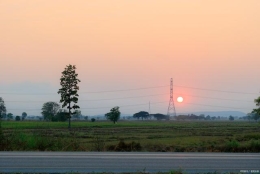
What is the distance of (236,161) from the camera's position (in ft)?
52.1

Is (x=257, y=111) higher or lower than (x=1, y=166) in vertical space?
higher

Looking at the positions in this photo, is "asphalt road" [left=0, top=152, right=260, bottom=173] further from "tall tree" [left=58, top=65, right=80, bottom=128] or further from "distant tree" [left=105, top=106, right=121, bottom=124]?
"distant tree" [left=105, top=106, right=121, bottom=124]

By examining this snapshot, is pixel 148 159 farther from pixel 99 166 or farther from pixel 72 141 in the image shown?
pixel 72 141

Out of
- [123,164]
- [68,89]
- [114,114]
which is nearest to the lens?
[123,164]

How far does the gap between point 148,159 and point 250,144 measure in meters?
9.16

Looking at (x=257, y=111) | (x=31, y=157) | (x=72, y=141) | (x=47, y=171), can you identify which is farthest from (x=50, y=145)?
(x=257, y=111)

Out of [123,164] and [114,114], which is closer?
[123,164]

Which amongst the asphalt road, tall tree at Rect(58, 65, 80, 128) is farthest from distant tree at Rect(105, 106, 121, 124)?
the asphalt road

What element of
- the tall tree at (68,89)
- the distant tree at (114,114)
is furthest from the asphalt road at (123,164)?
the distant tree at (114,114)

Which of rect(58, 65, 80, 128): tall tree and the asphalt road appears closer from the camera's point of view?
the asphalt road

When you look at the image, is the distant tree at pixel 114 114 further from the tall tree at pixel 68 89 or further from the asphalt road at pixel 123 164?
the asphalt road at pixel 123 164

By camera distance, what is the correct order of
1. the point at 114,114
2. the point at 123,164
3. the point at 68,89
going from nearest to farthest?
1. the point at 123,164
2. the point at 68,89
3. the point at 114,114

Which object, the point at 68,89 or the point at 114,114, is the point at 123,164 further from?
the point at 114,114

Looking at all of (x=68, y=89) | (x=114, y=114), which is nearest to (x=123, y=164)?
(x=68, y=89)
